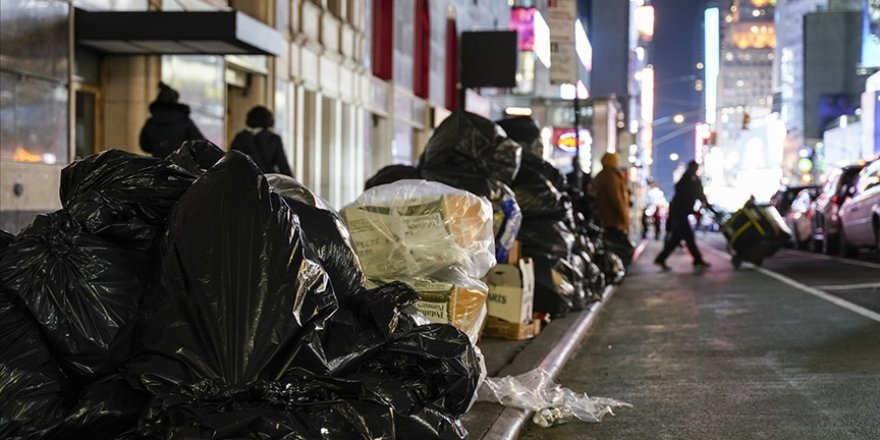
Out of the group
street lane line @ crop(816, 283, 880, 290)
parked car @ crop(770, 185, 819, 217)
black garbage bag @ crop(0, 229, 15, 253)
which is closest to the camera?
black garbage bag @ crop(0, 229, 15, 253)

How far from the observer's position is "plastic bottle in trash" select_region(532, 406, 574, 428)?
4980mm

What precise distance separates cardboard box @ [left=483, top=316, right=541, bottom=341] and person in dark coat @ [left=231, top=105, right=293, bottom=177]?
2674 millimetres

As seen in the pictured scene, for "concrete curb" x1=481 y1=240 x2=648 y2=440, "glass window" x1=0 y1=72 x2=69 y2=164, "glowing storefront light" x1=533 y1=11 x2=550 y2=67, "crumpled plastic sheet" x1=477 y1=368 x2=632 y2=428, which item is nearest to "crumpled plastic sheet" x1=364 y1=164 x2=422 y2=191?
"concrete curb" x1=481 y1=240 x2=648 y2=440

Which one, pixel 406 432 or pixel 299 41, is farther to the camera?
pixel 299 41

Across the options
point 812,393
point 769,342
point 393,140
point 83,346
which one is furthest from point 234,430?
point 393,140

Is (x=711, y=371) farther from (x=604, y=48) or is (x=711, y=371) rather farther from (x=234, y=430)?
(x=604, y=48)

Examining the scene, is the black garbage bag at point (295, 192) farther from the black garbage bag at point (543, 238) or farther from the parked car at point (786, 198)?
the parked car at point (786, 198)

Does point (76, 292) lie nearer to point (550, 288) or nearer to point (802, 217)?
point (550, 288)

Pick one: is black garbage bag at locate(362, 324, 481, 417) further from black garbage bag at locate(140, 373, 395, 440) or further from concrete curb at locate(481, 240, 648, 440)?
concrete curb at locate(481, 240, 648, 440)

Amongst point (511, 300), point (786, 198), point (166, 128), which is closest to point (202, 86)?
point (166, 128)

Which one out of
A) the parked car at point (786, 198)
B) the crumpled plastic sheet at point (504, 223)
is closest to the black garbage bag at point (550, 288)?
the crumpled plastic sheet at point (504, 223)

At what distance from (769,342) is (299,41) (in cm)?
1146

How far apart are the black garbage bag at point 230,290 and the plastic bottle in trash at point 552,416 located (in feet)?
5.98

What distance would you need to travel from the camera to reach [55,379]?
3166 mm
